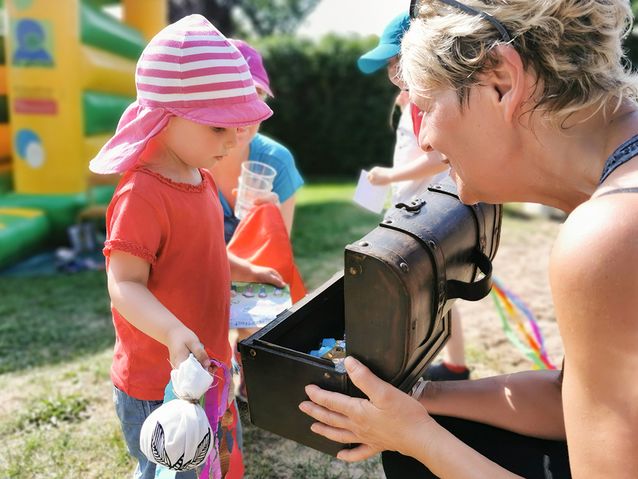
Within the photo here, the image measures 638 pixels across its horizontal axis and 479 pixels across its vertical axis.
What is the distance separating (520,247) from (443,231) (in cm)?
462

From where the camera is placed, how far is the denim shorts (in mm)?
1687

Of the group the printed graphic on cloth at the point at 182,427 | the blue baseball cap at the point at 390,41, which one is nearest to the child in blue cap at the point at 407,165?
the blue baseball cap at the point at 390,41

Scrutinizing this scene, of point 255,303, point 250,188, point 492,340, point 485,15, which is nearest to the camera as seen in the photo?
point 485,15

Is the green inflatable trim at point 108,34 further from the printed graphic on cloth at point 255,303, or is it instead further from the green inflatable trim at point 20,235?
the printed graphic on cloth at point 255,303

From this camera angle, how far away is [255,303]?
6.38 ft

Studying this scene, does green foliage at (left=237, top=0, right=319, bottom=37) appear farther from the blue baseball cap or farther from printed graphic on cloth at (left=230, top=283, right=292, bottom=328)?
printed graphic on cloth at (left=230, top=283, right=292, bottom=328)

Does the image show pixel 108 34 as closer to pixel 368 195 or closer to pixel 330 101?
pixel 368 195

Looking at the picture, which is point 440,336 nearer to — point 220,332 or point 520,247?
point 220,332

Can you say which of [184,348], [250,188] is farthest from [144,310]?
[250,188]

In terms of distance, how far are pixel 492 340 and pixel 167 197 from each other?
2496mm

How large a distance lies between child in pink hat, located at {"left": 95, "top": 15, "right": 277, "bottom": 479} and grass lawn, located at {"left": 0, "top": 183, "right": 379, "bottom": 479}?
62cm

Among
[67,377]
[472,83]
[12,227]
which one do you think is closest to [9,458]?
[67,377]

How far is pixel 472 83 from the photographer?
124cm

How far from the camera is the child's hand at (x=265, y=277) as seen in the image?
2.05 meters
